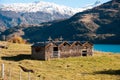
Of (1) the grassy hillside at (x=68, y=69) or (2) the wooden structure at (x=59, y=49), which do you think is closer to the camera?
(1) the grassy hillside at (x=68, y=69)

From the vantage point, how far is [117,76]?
6400 centimetres

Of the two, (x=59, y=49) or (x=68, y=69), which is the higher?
(x=59, y=49)

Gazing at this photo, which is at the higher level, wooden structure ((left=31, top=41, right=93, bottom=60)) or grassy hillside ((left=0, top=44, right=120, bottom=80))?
wooden structure ((left=31, top=41, right=93, bottom=60))

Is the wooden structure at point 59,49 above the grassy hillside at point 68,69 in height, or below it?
above

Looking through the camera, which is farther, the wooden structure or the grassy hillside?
the wooden structure

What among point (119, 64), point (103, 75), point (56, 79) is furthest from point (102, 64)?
point (56, 79)

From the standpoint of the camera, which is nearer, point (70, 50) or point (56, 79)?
point (56, 79)

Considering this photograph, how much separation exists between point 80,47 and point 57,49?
29.1 feet

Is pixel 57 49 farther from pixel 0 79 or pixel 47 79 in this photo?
pixel 0 79

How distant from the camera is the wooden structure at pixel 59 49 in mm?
98875

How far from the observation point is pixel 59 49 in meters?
103

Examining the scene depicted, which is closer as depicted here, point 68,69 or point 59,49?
point 68,69

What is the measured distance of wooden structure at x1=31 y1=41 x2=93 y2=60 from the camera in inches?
3893

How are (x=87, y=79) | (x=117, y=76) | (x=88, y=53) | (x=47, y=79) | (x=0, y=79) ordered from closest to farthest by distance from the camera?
(x=0, y=79) → (x=47, y=79) → (x=87, y=79) → (x=117, y=76) → (x=88, y=53)
